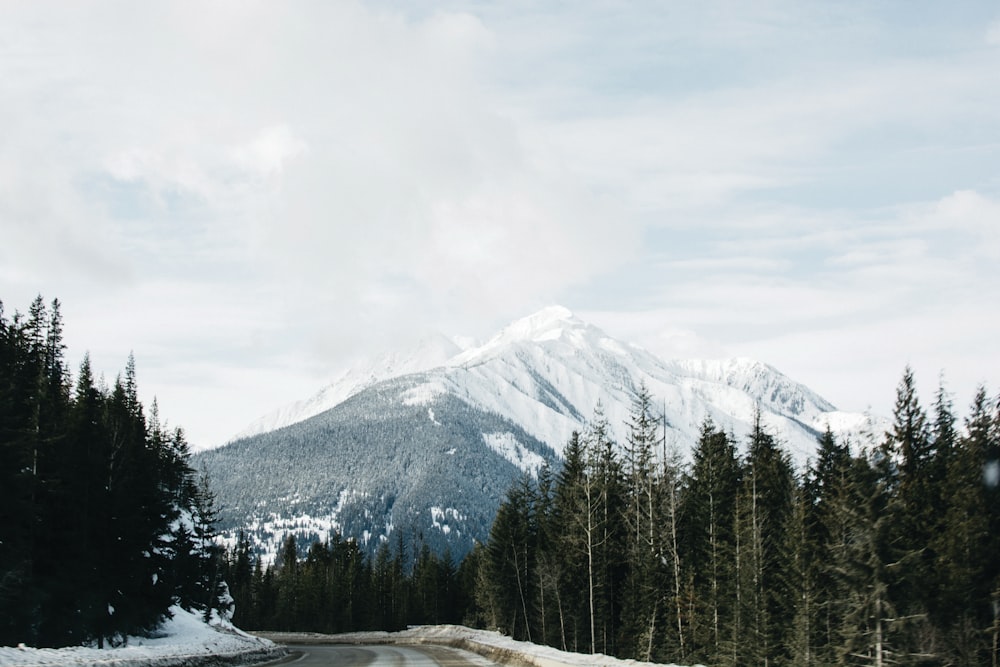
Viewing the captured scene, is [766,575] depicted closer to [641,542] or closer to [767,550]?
[767,550]

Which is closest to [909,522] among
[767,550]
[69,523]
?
[767,550]

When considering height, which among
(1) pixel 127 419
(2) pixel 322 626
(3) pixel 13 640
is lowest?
(2) pixel 322 626

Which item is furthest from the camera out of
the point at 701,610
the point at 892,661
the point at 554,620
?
the point at 554,620

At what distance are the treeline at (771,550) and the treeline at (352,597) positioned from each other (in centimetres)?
5232

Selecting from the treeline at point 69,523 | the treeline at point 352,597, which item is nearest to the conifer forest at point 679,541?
the treeline at point 69,523

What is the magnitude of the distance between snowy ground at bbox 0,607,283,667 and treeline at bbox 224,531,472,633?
66.7 m

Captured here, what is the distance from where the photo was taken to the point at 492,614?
93875 millimetres

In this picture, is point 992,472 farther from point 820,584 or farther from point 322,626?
point 322,626

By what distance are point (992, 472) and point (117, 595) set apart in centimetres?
4396

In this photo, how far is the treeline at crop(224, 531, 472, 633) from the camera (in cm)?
12925

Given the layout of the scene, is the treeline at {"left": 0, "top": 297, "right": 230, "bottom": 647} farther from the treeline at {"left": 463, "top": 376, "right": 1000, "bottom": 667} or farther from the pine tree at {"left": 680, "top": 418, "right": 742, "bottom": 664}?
the pine tree at {"left": 680, "top": 418, "right": 742, "bottom": 664}

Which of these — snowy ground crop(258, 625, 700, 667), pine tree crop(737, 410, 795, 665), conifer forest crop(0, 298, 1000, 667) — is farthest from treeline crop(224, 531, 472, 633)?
pine tree crop(737, 410, 795, 665)

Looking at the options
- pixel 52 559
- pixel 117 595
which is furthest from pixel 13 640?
pixel 117 595

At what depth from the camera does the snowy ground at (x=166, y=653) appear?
26.3 meters
